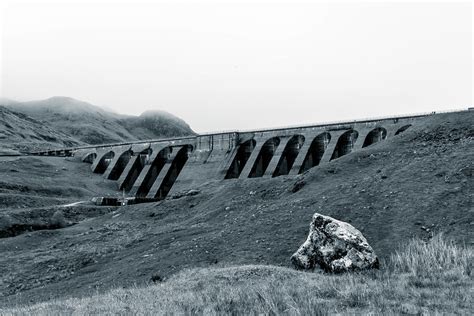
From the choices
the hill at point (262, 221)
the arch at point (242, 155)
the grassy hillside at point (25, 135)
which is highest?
the grassy hillside at point (25, 135)

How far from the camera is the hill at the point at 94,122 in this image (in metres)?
152

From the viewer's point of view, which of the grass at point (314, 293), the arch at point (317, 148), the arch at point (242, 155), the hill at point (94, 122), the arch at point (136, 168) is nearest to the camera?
the grass at point (314, 293)

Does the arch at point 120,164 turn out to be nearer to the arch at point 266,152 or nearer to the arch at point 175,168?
the arch at point 175,168

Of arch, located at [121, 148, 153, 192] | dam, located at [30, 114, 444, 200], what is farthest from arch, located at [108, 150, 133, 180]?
arch, located at [121, 148, 153, 192]

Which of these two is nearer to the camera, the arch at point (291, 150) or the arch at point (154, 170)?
the arch at point (291, 150)

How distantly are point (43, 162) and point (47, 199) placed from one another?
1883 cm

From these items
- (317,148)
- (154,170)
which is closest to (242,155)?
(317,148)

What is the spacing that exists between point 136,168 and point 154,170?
10.7 feet

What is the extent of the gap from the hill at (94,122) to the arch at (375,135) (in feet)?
358

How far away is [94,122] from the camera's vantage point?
163750mm

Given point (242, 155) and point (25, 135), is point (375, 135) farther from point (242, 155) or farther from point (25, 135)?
point (25, 135)

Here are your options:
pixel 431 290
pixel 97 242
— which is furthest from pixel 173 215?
pixel 431 290

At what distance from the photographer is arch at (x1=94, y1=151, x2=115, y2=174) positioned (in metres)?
69.5

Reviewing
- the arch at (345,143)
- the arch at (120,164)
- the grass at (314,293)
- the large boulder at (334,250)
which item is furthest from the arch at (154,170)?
the grass at (314,293)
